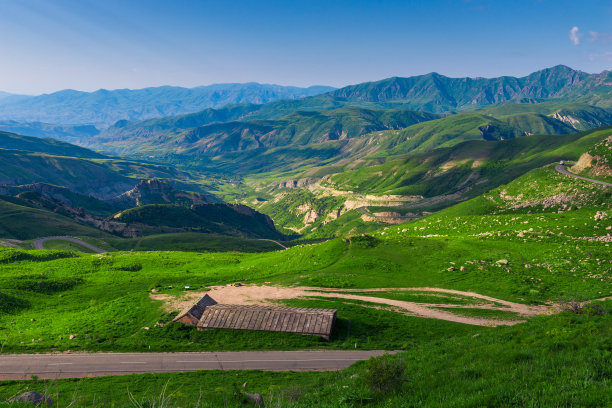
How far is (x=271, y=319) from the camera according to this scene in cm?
4491

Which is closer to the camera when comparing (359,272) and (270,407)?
(270,407)

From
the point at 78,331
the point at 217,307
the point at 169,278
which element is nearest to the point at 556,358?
the point at 217,307

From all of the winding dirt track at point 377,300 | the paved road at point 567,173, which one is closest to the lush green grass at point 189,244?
the winding dirt track at point 377,300

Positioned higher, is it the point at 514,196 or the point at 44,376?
the point at 514,196

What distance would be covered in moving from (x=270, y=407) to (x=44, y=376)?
37.5 metres

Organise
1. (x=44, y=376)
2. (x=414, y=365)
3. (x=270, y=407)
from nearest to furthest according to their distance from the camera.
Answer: (x=270, y=407), (x=414, y=365), (x=44, y=376)

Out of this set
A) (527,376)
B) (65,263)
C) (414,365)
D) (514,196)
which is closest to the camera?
(527,376)

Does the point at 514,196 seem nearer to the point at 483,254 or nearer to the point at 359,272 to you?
the point at 483,254

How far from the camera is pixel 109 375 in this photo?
35562 mm

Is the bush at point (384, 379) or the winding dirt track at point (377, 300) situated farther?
the winding dirt track at point (377, 300)

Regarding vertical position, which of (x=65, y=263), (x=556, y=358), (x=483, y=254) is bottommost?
(x=65, y=263)

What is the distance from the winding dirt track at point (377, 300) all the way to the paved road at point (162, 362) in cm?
1274

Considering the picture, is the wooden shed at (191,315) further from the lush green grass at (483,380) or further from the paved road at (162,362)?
the lush green grass at (483,380)

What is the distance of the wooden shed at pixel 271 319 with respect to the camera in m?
43.4
